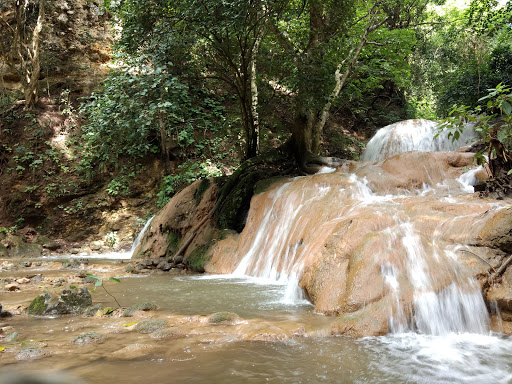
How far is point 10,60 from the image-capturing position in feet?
46.7

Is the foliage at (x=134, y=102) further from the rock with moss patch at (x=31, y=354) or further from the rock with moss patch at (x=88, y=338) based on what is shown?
the rock with moss patch at (x=31, y=354)

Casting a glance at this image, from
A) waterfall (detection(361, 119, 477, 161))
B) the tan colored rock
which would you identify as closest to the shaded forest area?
waterfall (detection(361, 119, 477, 161))

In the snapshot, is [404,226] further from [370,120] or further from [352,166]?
[370,120]

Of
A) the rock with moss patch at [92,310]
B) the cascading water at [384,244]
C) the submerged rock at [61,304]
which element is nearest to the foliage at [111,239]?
the cascading water at [384,244]

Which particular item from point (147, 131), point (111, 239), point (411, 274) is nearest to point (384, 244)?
point (411, 274)

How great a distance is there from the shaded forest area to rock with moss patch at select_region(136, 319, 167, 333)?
419 cm

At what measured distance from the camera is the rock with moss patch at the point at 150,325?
10.4 feet

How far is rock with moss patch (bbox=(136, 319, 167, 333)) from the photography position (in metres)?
3.17

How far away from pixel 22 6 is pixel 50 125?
450 centimetres

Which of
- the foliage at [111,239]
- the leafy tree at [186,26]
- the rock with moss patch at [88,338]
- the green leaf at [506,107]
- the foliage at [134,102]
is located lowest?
the rock with moss patch at [88,338]

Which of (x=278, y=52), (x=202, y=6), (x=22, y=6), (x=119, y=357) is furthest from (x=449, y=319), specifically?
(x=22, y=6)

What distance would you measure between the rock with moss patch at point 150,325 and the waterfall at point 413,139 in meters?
10.4

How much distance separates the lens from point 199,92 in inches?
596

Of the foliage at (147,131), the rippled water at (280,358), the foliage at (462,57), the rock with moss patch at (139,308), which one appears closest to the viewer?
the rippled water at (280,358)
